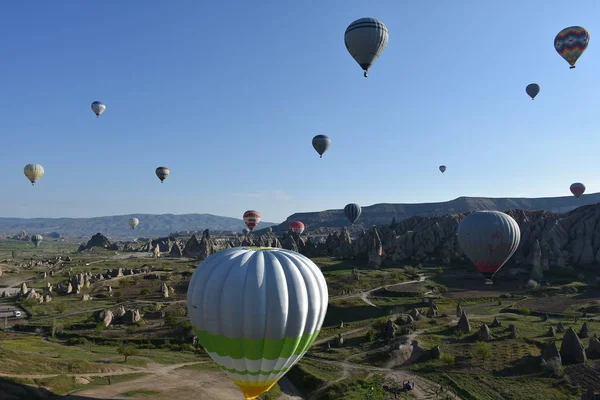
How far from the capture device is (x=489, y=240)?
178ft

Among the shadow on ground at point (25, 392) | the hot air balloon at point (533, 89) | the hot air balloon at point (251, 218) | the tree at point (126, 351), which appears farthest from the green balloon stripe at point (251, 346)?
the hot air balloon at point (251, 218)

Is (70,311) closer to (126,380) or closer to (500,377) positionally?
(126,380)

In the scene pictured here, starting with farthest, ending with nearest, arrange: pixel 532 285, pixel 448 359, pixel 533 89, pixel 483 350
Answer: pixel 533 89, pixel 532 285, pixel 483 350, pixel 448 359

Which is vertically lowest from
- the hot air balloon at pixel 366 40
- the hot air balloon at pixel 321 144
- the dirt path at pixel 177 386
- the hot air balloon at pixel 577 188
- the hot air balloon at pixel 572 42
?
the dirt path at pixel 177 386

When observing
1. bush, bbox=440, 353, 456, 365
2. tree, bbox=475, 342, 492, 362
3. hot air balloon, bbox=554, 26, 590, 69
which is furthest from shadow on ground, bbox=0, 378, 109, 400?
hot air balloon, bbox=554, 26, 590, 69

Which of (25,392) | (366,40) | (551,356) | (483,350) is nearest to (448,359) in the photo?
(483,350)

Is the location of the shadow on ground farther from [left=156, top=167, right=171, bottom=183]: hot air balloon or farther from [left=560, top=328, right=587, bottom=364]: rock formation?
[left=156, top=167, right=171, bottom=183]: hot air balloon

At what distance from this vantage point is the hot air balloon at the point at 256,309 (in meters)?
21.0

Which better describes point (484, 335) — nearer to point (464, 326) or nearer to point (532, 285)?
point (464, 326)

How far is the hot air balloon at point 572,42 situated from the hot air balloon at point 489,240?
38.8 metres

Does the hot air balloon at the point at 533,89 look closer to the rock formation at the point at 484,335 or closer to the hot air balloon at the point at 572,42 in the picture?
the hot air balloon at the point at 572,42

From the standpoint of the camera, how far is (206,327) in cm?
2220

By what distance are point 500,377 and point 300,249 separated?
108m

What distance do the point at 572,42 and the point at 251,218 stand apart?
99.0 meters
